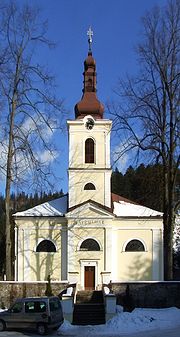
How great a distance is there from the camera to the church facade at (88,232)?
35.2 meters

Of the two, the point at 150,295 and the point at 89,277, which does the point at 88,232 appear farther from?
the point at 150,295

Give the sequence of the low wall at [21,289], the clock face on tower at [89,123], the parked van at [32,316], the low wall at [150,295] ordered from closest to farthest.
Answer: the parked van at [32,316] → the low wall at [21,289] → the low wall at [150,295] → the clock face on tower at [89,123]

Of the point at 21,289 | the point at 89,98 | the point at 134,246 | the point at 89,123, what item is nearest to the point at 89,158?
the point at 89,123

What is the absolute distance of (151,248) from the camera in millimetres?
35750

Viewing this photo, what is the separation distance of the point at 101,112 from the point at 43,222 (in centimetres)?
873

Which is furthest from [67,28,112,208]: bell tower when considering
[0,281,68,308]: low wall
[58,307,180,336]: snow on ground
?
[58,307,180,336]: snow on ground

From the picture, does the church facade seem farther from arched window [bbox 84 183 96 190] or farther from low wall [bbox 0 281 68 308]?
low wall [bbox 0 281 68 308]

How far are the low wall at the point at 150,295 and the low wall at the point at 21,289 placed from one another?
140 inches

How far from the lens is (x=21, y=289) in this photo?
30.1 meters

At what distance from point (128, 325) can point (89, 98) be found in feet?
61.1

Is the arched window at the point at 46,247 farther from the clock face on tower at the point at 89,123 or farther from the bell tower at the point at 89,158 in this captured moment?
the clock face on tower at the point at 89,123

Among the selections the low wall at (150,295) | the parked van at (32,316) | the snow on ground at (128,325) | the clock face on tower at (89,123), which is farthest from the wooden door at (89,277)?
the parked van at (32,316)

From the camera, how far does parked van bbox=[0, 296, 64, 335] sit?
22312 mm

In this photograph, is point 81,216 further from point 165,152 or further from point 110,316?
point 110,316
